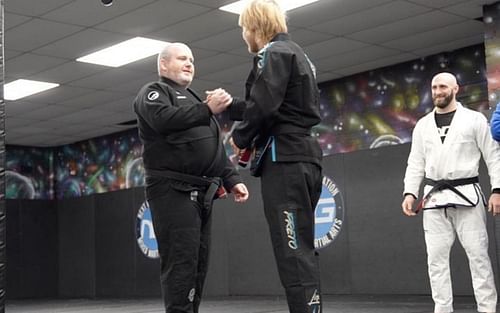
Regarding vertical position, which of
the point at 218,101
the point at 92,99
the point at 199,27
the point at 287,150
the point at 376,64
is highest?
the point at 199,27

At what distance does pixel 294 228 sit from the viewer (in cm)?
265

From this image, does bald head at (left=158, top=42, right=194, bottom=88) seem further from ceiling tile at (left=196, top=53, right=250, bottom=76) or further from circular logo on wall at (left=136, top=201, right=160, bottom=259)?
circular logo on wall at (left=136, top=201, right=160, bottom=259)

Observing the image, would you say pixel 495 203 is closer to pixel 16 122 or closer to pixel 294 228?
pixel 294 228

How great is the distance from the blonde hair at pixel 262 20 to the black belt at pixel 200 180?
683mm

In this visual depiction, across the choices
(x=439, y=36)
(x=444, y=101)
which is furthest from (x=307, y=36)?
(x=444, y=101)

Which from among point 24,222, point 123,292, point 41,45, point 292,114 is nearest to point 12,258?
point 24,222

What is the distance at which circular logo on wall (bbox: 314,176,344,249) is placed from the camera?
824 centimetres

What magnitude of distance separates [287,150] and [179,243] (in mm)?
661

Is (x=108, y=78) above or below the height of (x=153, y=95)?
above

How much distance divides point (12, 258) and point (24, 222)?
2.18ft

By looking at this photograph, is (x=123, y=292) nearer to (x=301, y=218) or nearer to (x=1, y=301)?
(x=1, y=301)

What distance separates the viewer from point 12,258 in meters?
12.6

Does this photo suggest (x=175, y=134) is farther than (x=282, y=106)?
Yes

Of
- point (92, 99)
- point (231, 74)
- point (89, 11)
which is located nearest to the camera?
point (89, 11)
